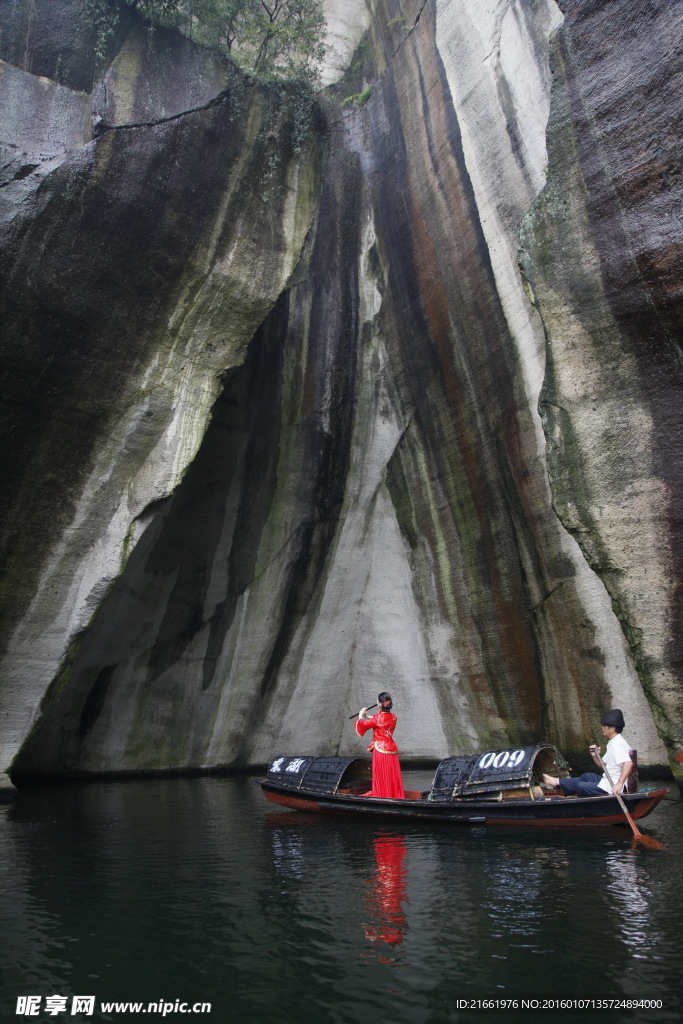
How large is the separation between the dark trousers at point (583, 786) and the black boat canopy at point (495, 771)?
0.33 meters

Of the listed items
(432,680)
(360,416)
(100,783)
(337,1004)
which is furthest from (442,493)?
(337,1004)

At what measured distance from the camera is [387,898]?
5129mm

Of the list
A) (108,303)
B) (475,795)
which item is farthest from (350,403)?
(475,795)

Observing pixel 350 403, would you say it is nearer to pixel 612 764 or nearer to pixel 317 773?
pixel 317 773

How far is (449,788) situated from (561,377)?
17.1 ft

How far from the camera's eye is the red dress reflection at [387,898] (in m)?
4.37

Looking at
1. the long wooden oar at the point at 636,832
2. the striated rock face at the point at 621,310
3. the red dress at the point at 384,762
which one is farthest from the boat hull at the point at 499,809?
the striated rock face at the point at 621,310

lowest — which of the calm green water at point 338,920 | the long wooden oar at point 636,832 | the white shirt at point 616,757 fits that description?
the calm green water at point 338,920

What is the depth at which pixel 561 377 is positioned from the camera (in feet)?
31.4

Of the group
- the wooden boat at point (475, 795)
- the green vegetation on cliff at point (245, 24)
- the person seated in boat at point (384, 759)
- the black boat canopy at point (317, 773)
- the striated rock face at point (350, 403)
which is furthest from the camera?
the green vegetation on cliff at point (245, 24)

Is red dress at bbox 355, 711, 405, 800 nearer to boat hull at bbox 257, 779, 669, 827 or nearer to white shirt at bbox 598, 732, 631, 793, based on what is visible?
boat hull at bbox 257, 779, 669, 827

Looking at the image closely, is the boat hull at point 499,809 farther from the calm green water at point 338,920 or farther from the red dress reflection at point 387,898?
the red dress reflection at point 387,898

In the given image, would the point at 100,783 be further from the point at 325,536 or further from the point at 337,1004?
the point at 337,1004

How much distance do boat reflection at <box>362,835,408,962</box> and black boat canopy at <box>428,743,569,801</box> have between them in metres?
1.37
